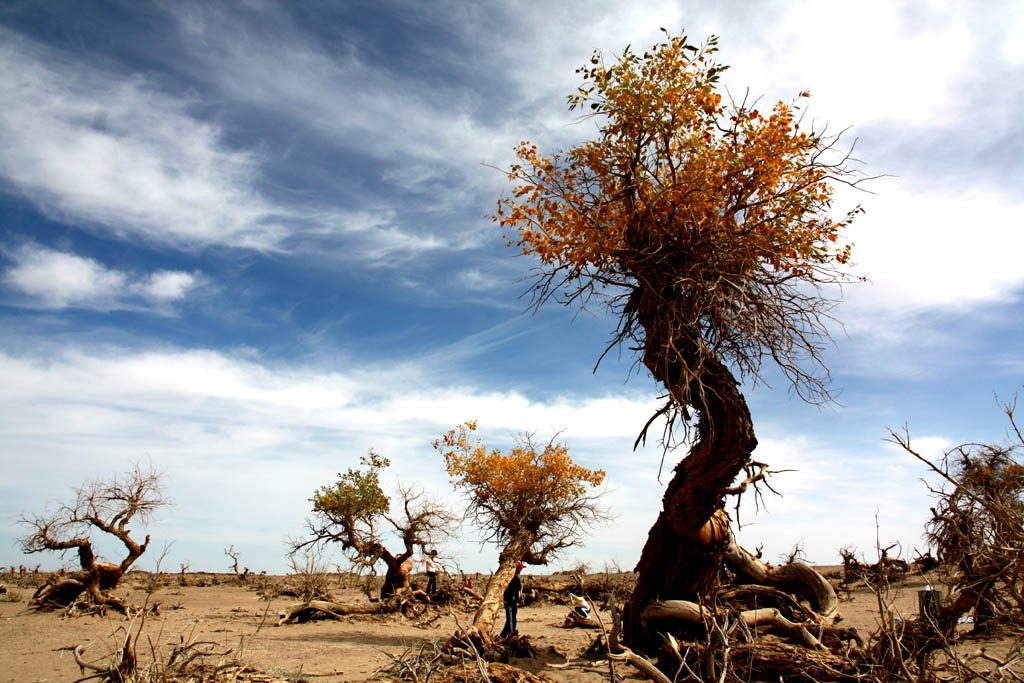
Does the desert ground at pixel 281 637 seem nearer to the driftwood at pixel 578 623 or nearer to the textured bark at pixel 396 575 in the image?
the driftwood at pixel 578 623

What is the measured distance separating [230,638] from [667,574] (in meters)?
10.8

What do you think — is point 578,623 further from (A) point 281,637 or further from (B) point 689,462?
(B) point 689,462

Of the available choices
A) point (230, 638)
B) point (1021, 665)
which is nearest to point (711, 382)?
point (1021, 665)

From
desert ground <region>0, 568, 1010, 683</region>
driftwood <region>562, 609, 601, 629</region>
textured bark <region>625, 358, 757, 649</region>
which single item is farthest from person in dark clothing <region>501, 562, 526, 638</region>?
textured bark <region>625, 358, 757, 649</region>

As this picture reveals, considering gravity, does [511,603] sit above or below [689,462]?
below

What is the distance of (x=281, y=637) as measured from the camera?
1512 centimetres

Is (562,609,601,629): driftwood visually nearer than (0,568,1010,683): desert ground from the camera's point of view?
No

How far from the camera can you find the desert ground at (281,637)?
33.9 ft

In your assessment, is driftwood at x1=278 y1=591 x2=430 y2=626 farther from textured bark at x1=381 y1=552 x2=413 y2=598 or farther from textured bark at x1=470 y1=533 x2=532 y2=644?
textured bark at x1=470 y1=533 x2=532 y2=644

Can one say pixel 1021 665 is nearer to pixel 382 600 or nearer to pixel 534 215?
pixel 534 215

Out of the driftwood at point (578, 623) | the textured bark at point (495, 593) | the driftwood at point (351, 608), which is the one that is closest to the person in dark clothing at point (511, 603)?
the textured bark at point (495, 593)

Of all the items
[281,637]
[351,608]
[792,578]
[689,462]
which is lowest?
[281,637]

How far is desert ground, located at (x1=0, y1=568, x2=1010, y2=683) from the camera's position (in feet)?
33.9

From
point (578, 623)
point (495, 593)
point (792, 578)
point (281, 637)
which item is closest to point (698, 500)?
point (792, 578)
